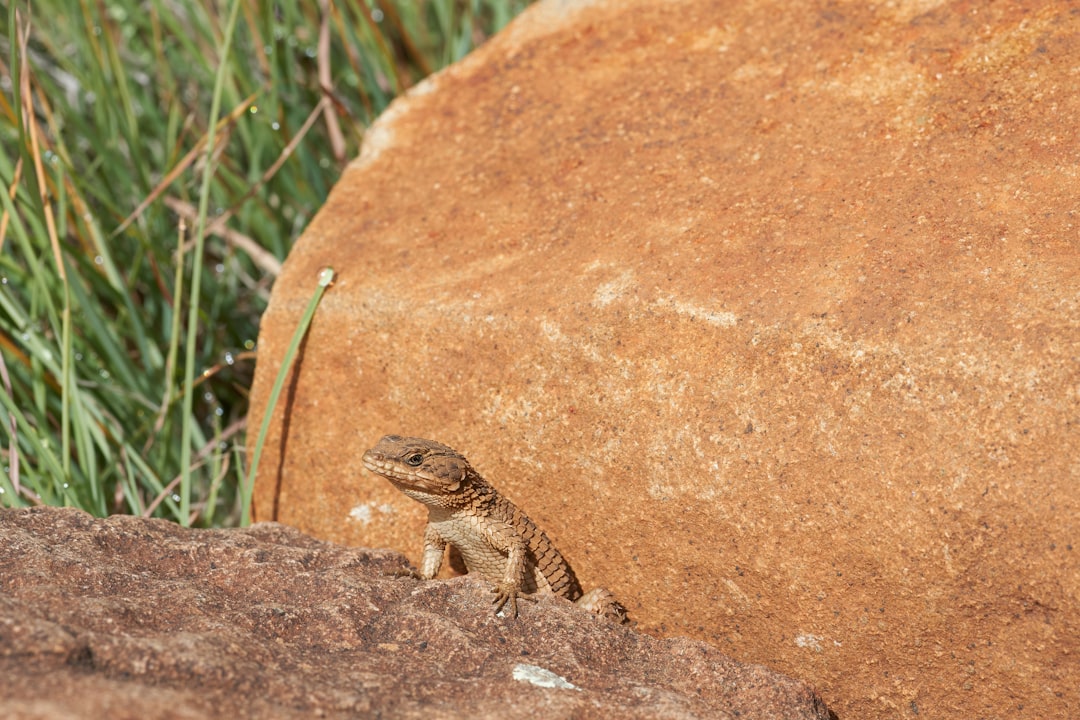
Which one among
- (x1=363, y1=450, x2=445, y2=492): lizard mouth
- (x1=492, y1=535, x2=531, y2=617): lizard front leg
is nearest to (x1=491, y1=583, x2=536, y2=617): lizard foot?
(x1=492, y1=535, x2=531, y2=617): lizard front leg

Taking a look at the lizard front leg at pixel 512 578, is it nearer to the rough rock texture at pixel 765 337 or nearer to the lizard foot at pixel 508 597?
the lizard foot at pixel 508 597

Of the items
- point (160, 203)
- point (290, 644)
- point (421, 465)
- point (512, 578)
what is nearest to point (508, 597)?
point (512, 578)

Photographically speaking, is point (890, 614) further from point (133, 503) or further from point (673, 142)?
point (133, 503)

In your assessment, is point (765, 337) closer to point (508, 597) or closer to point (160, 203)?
point (508, 597)

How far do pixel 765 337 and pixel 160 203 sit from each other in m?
3.09

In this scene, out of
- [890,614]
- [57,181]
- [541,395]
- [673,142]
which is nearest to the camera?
[890,614]

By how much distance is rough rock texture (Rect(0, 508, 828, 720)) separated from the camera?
7.14 ft

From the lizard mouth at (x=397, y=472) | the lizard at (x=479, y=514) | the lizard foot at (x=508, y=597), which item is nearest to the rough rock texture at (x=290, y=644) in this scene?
the lizard foot at (x=508, y=597)

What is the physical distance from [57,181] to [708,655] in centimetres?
336

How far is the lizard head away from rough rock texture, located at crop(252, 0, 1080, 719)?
6.4 inches

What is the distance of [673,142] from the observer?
3.63 meters

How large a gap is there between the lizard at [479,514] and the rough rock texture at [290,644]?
0.14 m

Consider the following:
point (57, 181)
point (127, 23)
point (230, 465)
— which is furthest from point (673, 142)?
point (127, 23)

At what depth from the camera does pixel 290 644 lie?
8.48ft
